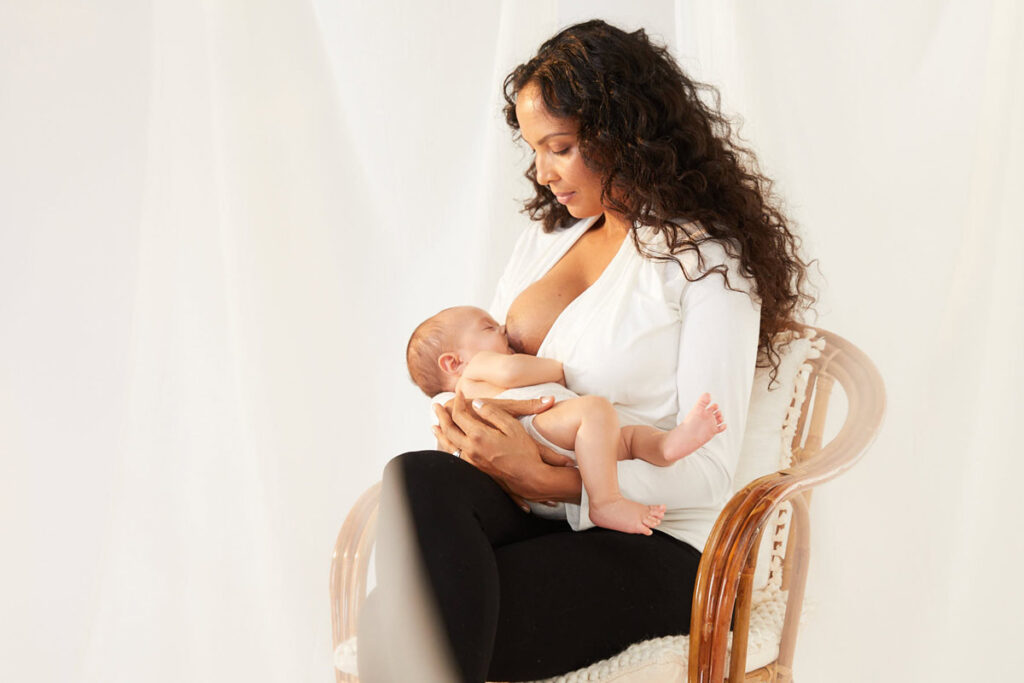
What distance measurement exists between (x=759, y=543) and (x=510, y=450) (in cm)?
35

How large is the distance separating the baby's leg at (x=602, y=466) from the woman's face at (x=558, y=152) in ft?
1.32

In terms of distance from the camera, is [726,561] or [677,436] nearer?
[726,561]

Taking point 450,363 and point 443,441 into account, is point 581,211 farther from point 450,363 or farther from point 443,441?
point 443,441

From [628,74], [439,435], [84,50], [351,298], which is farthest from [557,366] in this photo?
[84,50]

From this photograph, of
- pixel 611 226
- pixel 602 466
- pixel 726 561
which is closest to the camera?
pixel 726 561

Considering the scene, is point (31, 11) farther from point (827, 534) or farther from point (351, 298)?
point (827, 534)

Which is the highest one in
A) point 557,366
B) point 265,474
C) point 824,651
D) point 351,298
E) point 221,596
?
point 351,298

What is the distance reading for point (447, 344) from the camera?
62.7 inches

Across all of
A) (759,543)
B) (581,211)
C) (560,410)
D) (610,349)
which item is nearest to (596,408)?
(560,410)

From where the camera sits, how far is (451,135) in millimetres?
1809

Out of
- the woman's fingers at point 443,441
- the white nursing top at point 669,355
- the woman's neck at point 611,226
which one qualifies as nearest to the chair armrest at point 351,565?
the woman's fingers at point 443,441

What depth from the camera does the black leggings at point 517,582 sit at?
3.91 ft

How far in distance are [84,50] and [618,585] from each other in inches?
43.9

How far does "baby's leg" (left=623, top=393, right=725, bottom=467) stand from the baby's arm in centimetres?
16
